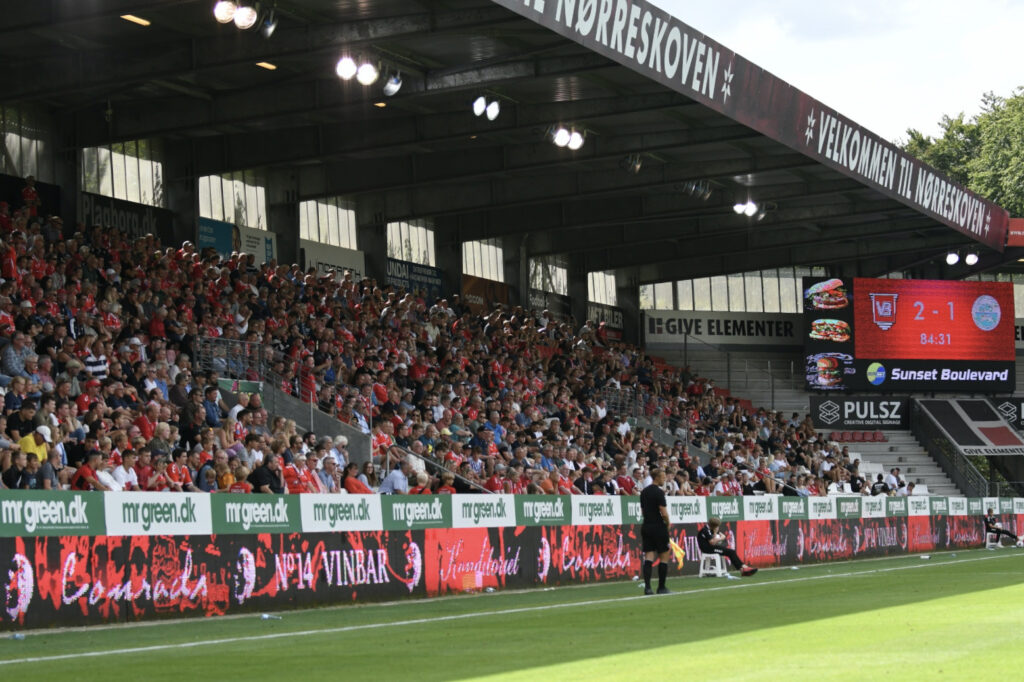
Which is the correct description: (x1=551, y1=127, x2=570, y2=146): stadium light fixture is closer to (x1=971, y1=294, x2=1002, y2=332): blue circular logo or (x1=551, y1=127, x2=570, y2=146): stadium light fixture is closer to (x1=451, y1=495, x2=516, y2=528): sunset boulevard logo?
(x1=451, y1=495, x2=516, y2=528): sunset boulevard logo

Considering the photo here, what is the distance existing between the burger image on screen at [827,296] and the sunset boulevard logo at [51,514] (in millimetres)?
35958

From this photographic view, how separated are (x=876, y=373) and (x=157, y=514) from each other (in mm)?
36407

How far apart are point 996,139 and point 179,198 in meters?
60.4

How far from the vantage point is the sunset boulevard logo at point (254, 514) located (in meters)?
17.0

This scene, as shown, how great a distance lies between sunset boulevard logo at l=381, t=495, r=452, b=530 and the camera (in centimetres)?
1944

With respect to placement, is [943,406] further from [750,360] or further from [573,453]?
[573,453]

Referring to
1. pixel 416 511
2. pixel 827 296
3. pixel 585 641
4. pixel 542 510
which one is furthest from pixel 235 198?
pixel 585 641

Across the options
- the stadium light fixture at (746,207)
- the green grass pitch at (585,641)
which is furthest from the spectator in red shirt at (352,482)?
the stadium light fixture at (746,207)

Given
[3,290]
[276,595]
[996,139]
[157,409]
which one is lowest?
[276,595]

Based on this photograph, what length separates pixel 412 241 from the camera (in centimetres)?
4331

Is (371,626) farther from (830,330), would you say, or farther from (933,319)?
(933,319)

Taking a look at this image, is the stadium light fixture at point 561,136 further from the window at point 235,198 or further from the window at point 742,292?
the window at point 742,292

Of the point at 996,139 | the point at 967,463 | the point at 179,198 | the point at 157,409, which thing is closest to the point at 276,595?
the point at 157,409

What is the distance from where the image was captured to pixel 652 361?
4922 centimetres
